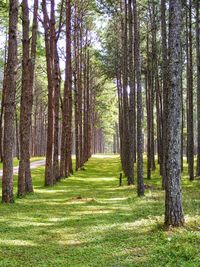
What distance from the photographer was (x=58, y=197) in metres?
18.4

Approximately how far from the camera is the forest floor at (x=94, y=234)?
26.6 ft

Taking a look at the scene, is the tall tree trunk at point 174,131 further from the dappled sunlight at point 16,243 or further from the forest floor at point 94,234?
the dappled sunlight at point 16,243

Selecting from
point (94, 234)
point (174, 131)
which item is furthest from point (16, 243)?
point (174, 131)

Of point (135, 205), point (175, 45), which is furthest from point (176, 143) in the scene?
point (135, 205)

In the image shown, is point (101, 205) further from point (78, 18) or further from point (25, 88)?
point (78, 18)

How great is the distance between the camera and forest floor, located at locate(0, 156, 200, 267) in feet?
26.6

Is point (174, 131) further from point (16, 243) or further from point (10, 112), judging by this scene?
point (10, 112)

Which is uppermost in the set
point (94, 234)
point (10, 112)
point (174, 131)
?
point (10, 112)

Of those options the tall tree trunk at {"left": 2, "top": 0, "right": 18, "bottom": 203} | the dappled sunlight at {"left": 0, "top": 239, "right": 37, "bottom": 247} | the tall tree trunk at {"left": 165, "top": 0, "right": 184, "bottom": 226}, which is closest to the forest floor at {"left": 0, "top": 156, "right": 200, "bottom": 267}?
the dappled sunlight at {"left": 0, "top": 239, "right": 37, "bottom": 247}

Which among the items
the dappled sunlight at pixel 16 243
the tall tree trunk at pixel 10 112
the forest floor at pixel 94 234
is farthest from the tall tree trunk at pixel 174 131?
the tall tree trunk at pixel 10 112

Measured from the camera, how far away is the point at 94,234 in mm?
10609

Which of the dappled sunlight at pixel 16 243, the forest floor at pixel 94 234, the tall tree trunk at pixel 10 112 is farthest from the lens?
the tall tree trunk at pixel 10 112

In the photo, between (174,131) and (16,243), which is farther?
(174,131)

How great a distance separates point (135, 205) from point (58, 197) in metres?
4.25
